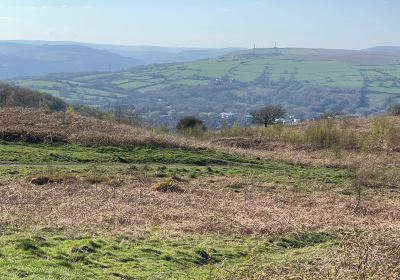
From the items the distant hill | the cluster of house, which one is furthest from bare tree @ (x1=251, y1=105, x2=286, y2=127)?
the distant hill

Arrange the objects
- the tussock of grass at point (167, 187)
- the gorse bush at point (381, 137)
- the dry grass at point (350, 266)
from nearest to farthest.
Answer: the dry grass at point (350, 266) → the tussock of grass at point (167, 187) → the gorse bush at point (381, 137)

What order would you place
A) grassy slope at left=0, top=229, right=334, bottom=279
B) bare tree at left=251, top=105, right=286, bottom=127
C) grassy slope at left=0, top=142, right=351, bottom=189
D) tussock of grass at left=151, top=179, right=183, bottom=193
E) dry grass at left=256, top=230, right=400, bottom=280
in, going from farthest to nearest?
bare tree at left=251, top=105, right=286, bottom=127
grassy slope at left=0, top=142, right=351, bottom=189
tussock of grass at left=151, top=179, right=183, bottom=193
grassy slope at left=0, top=229, right=334, bottom=279
dry grass at left=256, top=230, right=400, bottom=280

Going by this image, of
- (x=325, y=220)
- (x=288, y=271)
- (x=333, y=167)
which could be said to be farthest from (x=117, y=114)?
(x=288, y=271)

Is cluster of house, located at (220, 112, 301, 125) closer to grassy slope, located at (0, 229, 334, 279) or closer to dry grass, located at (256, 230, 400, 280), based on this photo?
grassy slope, located at (0, 229, 334, 279)

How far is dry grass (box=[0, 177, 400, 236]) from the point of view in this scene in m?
20.0

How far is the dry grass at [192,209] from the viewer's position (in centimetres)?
2002

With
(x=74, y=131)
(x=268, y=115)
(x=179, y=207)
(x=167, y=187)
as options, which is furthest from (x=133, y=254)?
(x=268, y=115)

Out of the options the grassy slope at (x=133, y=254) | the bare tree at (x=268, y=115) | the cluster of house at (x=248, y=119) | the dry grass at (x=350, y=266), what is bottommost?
the cluster of house at (x=248, y=119)

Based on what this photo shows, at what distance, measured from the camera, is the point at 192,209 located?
24125mm

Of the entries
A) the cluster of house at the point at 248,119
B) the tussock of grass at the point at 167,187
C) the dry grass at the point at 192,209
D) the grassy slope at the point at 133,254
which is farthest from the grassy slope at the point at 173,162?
the cluster of house at the point at 248,119

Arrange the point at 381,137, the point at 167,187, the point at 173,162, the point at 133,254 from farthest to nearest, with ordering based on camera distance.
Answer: the point at 381,137
the point at 173,162
the point at 167,187
the point at 133,254

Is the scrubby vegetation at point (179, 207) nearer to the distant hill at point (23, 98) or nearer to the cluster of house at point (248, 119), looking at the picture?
the cluster of house at point (248, 119)

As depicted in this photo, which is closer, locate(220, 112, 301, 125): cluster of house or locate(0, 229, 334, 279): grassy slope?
locate(0, 229, 334, 279): grassy slope

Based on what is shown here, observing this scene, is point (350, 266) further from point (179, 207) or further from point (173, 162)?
point (173, 162)
